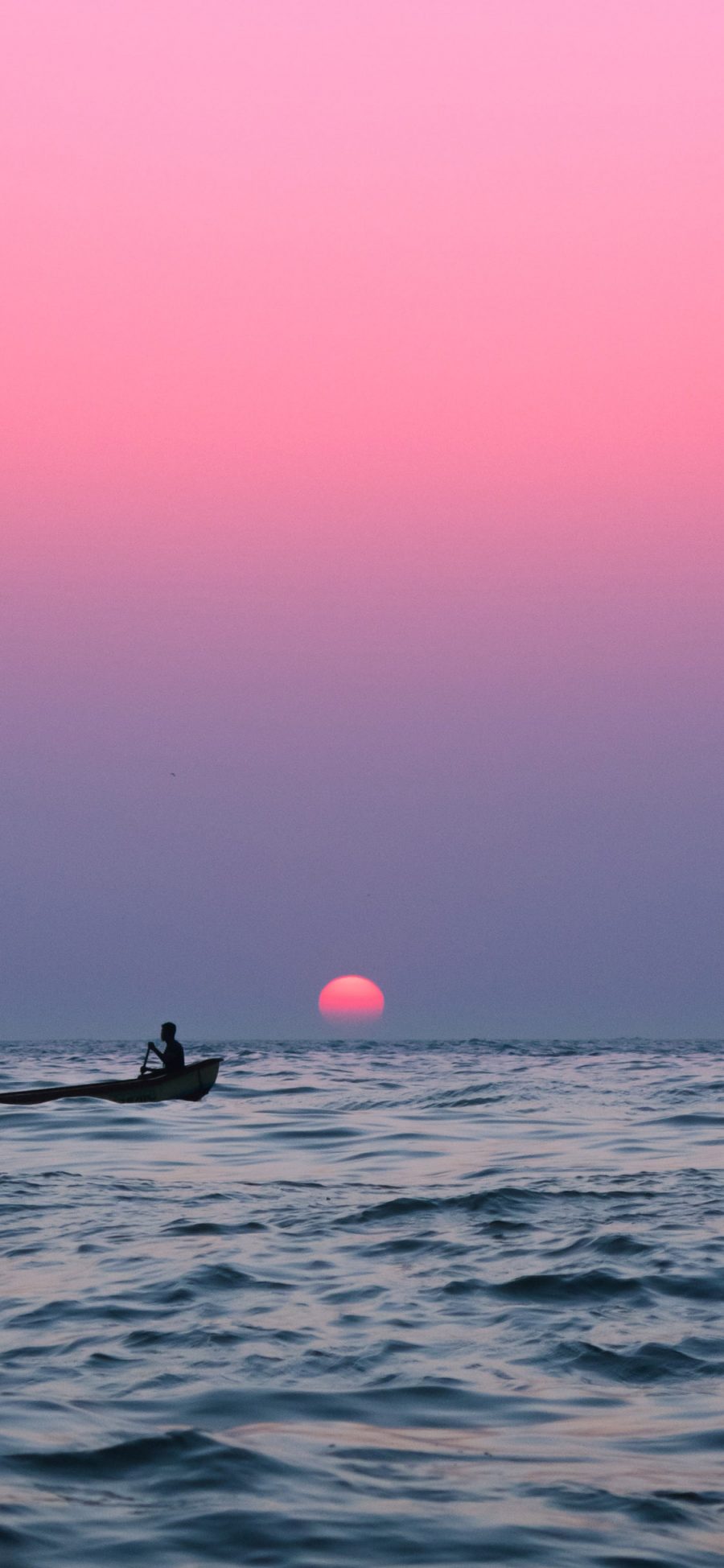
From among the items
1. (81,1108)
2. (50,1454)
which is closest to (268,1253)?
(50,1454)

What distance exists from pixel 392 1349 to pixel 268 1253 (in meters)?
3.81

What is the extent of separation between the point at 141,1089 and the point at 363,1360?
2484cm

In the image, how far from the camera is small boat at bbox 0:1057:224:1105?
31734 mm

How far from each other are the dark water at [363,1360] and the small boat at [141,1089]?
10307mm

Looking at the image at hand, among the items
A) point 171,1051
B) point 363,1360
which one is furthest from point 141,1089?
point 363,1360

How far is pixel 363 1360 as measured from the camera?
9.78 metres

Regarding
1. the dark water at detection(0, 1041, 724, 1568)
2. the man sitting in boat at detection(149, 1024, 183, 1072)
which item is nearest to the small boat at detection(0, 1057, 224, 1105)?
the man sitting in boat at detection(149, 1024, 183, 1072)

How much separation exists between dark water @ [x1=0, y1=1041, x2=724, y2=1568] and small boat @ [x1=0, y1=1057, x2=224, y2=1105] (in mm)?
10307

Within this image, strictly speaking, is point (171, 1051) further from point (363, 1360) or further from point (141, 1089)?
point (363, 1360)

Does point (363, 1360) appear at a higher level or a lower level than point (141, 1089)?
higher

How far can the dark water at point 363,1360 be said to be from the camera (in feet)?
21.9

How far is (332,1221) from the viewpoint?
1562 cm

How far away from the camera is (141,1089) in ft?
111

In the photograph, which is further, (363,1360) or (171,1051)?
(171,1051)
